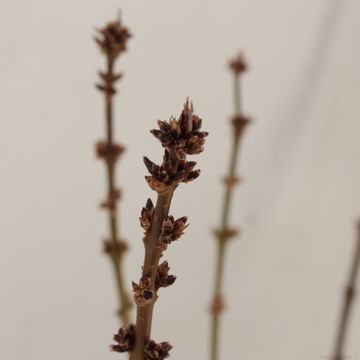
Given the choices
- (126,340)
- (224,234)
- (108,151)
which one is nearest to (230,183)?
(224,234)

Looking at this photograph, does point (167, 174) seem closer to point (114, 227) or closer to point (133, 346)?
point (133, 346)

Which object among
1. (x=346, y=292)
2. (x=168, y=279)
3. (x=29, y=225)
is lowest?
(x=168, y=279)

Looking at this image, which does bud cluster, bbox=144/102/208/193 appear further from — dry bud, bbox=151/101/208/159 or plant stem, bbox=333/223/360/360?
plant stem, bbox=333/223/360/360

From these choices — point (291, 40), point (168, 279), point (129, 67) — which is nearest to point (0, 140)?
point (129, 67)

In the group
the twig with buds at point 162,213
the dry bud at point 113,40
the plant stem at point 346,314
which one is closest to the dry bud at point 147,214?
the twig with buds at point 162,213

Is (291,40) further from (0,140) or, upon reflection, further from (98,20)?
(0,140)
